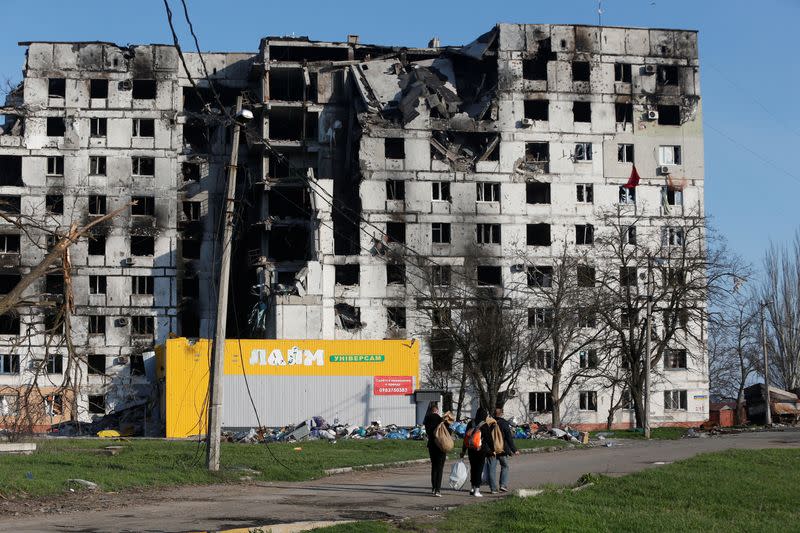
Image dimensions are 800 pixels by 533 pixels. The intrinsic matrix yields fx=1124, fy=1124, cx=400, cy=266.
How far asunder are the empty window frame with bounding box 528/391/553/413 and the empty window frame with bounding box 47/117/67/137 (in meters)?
34.8

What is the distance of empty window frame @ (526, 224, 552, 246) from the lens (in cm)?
7375

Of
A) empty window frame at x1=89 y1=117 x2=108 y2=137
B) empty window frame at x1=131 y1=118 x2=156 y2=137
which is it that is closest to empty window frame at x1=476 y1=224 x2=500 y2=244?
empty window frame at x1=131 y1=118 x2=156 y2=137

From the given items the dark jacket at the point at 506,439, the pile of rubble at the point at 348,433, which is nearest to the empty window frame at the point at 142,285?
the pile of rubble at the point at 348,433

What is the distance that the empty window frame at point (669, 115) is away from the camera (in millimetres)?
76062

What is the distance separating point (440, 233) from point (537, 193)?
792cm

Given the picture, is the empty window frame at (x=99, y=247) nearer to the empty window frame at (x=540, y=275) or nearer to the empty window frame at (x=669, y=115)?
the empty window frame at (x=540, y=275)

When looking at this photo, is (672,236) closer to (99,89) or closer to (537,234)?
(537,234)

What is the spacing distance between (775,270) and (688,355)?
24.3 metres

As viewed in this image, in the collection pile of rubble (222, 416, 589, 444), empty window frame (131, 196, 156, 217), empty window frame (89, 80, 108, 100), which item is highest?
empty window frame (89, 80, 108, 100)

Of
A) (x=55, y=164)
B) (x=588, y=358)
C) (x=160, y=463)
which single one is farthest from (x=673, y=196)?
(x=160, y=463)

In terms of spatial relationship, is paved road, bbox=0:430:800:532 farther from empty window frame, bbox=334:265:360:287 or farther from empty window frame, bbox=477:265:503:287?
empty window frame, bbox=477:265:503:287

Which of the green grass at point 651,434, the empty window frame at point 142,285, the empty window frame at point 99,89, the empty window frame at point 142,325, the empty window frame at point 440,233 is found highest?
the empty window frame at point 99,89

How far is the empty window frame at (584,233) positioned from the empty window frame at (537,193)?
9.01 feet

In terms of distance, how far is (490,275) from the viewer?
7244cm
